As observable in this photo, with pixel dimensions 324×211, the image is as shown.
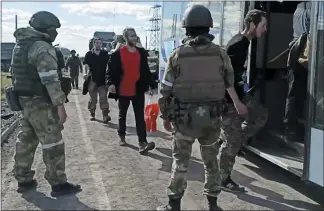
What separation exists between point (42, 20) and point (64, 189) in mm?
1875

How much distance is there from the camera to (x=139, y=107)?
7.29 meters

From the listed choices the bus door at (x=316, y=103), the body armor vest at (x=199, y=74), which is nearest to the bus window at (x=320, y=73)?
the bus door at (x=316, y=103)

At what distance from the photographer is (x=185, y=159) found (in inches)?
175

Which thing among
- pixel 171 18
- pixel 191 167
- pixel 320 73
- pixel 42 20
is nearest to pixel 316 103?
pixel 320 73

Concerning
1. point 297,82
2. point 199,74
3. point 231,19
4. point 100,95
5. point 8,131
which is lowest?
point 8,131

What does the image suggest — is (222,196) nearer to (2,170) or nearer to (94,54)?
(2,170)

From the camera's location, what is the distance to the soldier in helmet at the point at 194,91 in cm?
431

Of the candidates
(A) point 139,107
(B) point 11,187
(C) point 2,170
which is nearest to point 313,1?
(A) point 139,107

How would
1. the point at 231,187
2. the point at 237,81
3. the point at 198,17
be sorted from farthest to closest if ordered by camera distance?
the point at 231,187 < the point at 237,81 < the point at 198,17

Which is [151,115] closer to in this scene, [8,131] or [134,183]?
[8,131]

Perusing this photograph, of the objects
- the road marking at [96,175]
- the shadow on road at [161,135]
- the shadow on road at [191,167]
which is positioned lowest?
the road marking at [96,175]

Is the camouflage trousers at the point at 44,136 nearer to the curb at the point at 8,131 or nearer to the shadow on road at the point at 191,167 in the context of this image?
the shadow on road at the point at 191,167

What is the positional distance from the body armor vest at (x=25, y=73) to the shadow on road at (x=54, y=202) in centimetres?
114

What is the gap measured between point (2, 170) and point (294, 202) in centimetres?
379
